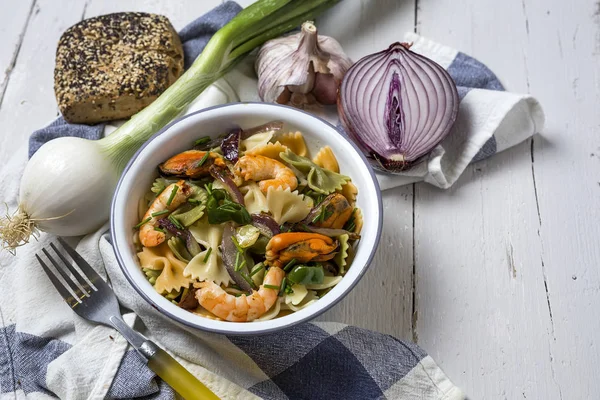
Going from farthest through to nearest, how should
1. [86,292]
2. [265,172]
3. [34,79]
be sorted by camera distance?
[34,79], [86,292], [265,172]

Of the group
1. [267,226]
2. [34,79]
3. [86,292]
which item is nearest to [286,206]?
[267,226]

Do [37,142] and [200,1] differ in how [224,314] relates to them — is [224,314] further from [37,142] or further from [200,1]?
[200,1]

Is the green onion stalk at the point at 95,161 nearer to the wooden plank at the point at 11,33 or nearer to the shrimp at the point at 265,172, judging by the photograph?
the shrimp at the point at 265,172

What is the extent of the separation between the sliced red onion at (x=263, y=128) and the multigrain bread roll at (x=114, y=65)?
1.81 feet

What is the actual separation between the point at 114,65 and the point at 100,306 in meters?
1.07

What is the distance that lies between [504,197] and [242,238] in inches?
48.5

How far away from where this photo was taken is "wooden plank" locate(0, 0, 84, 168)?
311 cm

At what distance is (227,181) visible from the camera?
100.0 inches

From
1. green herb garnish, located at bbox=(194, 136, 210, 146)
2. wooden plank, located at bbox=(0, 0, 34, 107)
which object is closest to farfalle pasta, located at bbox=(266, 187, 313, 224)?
green herb garnish, located at bbox=(194, 136, 210, 146)

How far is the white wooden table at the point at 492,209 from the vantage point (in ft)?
8.91

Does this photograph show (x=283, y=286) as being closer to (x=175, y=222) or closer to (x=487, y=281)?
(x=175, y=222)

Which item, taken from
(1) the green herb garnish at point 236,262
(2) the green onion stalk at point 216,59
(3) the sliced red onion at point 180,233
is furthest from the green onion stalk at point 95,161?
(1) the green herb garnish at point 236,262

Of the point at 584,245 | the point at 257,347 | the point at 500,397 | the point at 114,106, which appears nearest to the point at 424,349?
the point at 500,397

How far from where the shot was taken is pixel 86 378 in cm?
253
